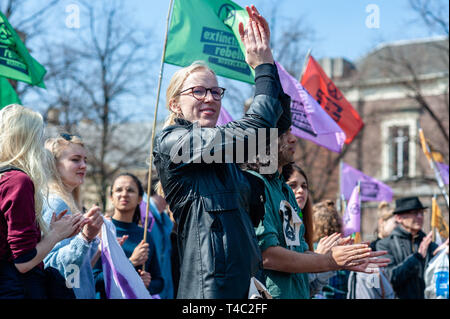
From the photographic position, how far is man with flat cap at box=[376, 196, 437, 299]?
7484 millimetres

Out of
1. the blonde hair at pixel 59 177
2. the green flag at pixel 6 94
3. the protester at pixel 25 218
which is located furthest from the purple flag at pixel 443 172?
the protester at pixel 25 218

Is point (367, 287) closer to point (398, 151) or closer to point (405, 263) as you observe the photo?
point (405, 263)

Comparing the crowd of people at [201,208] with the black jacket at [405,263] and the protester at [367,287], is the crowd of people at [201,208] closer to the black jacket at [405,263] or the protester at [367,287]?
the protester at [367,287]

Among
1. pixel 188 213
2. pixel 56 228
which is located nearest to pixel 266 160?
pixel 188 213

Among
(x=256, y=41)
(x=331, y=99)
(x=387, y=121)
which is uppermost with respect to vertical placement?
(x=387, y=121)

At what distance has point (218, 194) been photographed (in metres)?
2.59

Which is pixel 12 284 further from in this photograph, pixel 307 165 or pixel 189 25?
pixel 307 165

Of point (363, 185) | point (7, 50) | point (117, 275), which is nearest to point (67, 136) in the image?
point (117, 275)

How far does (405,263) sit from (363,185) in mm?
4325

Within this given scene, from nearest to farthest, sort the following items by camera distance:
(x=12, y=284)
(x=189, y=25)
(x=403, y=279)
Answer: (x=12, y=284), (x=189, y=25), (x=403, y=279)

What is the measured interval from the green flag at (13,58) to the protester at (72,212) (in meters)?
1.60

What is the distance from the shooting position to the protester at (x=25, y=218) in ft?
10.4

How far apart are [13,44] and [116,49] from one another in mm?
15164

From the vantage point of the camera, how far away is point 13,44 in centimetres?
599
